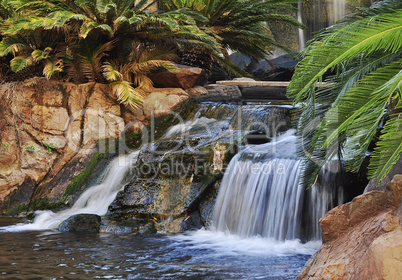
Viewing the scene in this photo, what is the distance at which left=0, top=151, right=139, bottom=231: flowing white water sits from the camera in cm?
838

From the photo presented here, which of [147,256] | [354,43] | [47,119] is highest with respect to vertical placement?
[47,119]

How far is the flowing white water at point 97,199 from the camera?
27.5 feet

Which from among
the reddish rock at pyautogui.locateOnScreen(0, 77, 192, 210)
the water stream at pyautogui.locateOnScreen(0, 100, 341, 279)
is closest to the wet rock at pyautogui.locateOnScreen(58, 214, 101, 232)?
the water stream at pyautogui.locateOnScreen(0, 100, 341, 279)

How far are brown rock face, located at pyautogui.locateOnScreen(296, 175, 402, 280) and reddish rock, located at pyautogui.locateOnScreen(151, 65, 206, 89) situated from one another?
25.8ft

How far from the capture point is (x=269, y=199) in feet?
22.7

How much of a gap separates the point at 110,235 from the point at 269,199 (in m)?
2.41

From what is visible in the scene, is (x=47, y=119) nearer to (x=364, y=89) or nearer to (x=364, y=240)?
(x=364, y=89)

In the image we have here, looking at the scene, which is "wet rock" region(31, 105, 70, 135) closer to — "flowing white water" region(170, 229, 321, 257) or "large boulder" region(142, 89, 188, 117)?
"large boulder" region(142, 89, 188, 117)

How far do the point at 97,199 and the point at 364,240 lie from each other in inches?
250

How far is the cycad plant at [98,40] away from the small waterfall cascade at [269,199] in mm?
3608

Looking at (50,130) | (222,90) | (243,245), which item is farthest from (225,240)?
(222,90)

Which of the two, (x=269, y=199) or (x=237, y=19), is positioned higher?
(x=237, y=19)

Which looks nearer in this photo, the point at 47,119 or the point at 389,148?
the point at 389,148

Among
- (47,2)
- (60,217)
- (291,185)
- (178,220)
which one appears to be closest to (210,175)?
(178,220)
